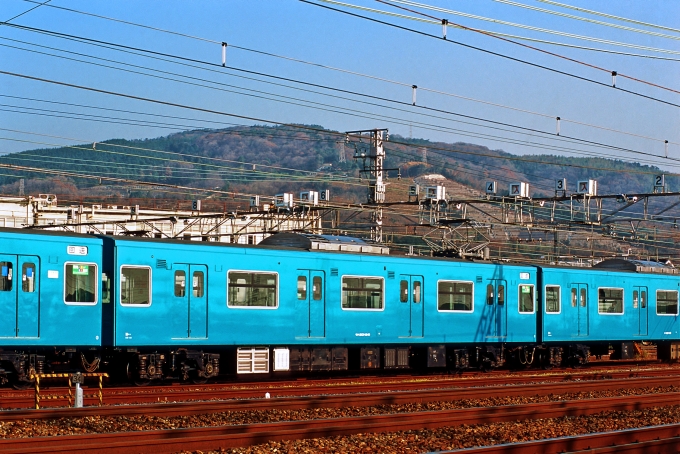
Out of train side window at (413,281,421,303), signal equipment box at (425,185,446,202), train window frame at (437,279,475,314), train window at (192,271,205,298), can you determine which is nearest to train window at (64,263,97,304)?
train window at (192,271,205,298)

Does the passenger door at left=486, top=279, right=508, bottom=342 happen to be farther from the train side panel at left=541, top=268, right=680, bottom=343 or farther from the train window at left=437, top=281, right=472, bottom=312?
the train side panel at left=541, top=268, right=680, bottom=343

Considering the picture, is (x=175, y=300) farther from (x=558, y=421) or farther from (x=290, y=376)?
(x=558, y=421)

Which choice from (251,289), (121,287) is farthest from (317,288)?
(121,287)

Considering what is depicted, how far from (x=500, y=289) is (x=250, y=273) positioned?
943 centimetres

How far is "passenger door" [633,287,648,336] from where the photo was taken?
34.7 metres

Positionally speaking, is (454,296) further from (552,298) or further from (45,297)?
(45,297)

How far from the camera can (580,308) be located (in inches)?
1272

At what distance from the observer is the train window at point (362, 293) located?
25.5m

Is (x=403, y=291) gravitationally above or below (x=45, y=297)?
below

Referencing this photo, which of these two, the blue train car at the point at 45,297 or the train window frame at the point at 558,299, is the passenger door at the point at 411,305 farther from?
the blue train car at the point at 45,297

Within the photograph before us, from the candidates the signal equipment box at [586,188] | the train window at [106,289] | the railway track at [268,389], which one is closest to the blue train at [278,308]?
the train window at [106,289]

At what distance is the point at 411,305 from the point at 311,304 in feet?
11.5

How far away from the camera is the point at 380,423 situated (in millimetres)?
15195

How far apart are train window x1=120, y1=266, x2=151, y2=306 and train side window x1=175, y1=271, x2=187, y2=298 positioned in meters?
0.75
